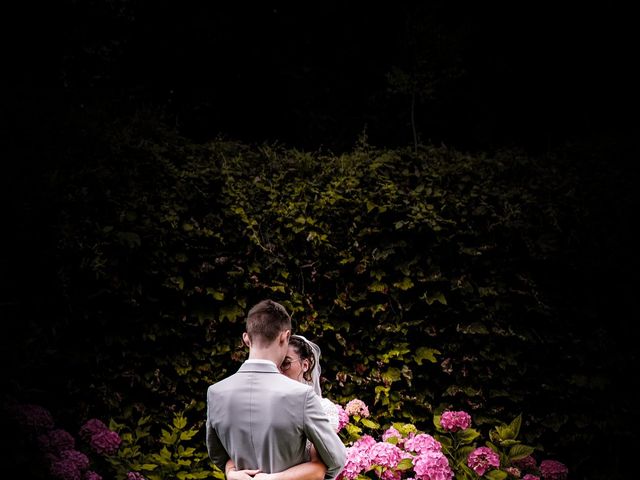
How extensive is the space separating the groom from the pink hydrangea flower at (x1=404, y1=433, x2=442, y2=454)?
4.08 feet

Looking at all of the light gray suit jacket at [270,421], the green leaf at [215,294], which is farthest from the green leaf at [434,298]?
the light gray suit jacket at [270,421]

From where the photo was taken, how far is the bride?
2066mm

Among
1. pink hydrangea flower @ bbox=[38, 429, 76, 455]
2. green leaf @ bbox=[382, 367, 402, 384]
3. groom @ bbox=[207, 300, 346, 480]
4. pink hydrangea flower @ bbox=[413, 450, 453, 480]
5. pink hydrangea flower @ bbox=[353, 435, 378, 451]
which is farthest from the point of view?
green leaf @ bbox=[382, 367, 402, 384]

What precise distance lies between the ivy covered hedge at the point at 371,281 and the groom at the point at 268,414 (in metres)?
1.53

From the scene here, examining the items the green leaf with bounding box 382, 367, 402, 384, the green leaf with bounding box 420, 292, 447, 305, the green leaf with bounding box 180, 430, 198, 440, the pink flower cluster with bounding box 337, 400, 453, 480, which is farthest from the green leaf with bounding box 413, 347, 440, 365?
the green leaf with bounding box 180, 430, 198, 440

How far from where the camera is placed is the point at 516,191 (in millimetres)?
4047

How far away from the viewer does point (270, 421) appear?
80.1 inches

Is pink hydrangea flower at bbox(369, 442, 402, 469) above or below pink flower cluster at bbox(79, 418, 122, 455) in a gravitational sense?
above

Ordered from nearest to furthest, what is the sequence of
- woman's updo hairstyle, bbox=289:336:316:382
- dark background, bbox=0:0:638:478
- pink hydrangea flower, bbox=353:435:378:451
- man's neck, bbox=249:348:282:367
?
man's neck, bbox=249:348:282:367 → woman's updo hairstyle, bbox=289:336:316:382 → pink hydrangea flower, bbox=353:435:378:451 → dark background, bbox=0:0:638:478

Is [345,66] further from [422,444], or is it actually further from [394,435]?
[422,444]

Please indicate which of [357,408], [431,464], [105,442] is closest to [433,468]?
[431,464]

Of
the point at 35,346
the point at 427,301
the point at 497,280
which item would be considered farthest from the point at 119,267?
the point at 497,280

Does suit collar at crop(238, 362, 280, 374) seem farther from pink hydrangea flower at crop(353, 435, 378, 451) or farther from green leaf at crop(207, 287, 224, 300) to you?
green leaf at crop(207, 287, 224, 300)

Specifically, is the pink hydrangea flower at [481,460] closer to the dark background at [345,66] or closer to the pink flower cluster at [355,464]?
the pink flower cluster at [355,464]
